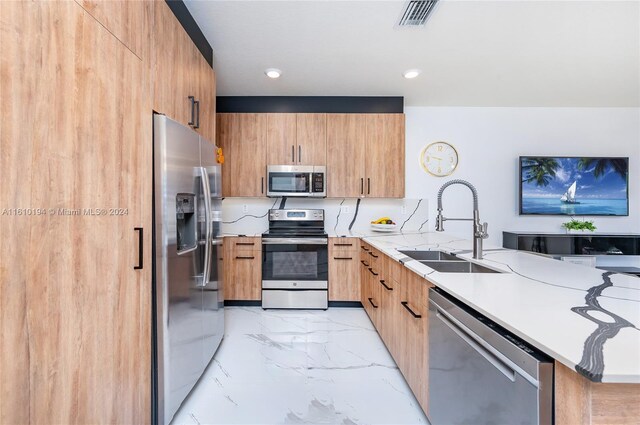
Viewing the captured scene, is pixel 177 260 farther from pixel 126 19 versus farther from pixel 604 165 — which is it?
pixel 604 165

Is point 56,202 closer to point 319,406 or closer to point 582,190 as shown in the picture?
point 319,406

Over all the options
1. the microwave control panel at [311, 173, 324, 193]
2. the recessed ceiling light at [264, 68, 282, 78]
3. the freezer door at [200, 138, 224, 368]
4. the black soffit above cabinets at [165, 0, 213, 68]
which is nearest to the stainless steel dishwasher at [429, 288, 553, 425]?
the freezer door at [200, 138, 224, 368]

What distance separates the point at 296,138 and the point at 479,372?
117 inches

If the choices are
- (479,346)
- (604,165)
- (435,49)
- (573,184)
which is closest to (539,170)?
(573,184)

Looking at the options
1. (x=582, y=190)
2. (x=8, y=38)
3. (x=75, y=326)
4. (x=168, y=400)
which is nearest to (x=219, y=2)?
(x=8, y=38)

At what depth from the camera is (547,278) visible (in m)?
1.29

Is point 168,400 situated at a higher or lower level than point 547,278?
lower

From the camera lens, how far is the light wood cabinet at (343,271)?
338 centimetres

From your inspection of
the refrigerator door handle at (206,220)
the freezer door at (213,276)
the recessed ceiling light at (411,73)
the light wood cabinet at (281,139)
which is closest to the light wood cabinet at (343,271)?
the light wood cabinet at (281,139)

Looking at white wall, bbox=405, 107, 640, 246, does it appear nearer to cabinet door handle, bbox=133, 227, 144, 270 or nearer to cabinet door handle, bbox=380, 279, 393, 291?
cabinet door handle, bbox=380, 279, 393, 291

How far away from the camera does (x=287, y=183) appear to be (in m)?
3.45

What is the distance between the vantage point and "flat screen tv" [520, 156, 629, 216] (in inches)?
151

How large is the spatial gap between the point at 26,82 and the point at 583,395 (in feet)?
5.17

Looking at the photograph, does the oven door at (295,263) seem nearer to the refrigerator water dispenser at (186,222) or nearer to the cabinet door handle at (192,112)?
the refrigerator water dispenser at (186,222)
